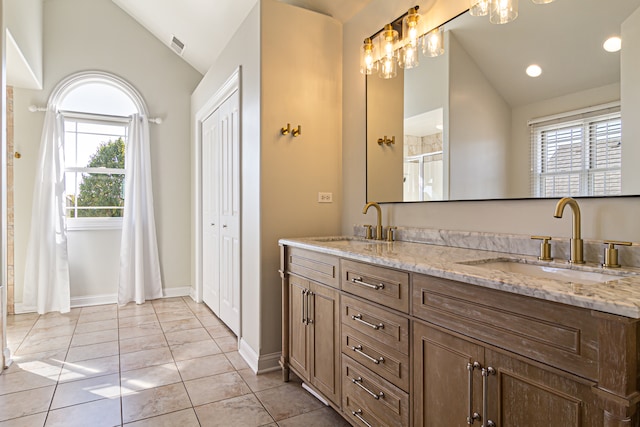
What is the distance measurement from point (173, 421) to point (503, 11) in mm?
2535

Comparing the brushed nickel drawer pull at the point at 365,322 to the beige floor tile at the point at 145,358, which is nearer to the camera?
the brushed nickel drawer pull at the point at 365,322

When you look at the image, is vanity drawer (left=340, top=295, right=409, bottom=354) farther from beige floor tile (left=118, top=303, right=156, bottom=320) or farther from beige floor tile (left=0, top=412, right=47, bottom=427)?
beige floor tile (left=118, top=303, right=156, bottom=320)

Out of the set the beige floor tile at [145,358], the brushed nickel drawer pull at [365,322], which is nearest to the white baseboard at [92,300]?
the beige floor tile at [145,358]

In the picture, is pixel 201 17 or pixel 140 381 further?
pixel 201 17

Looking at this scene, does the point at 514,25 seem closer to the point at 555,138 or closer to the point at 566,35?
the point at 566,35

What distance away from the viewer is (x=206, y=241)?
13.5 feet

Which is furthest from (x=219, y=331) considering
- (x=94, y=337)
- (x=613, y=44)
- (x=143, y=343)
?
(x=613, y=44)

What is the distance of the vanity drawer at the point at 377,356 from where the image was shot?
1.40 m

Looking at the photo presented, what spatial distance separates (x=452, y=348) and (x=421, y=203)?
42.4 inches

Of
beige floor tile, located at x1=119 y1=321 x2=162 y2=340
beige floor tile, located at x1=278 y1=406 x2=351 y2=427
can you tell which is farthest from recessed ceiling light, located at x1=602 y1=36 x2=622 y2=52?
beige floor tile, located at x1=119 y1=321 x2=162 y2=340

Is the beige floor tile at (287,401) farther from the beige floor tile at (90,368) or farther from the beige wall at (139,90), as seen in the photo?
the beige wall at (139,90)

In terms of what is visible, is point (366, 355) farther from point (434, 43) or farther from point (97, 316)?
point (97, 316)

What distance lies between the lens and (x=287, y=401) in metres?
2.11

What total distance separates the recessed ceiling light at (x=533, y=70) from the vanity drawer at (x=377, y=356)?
1282mm
